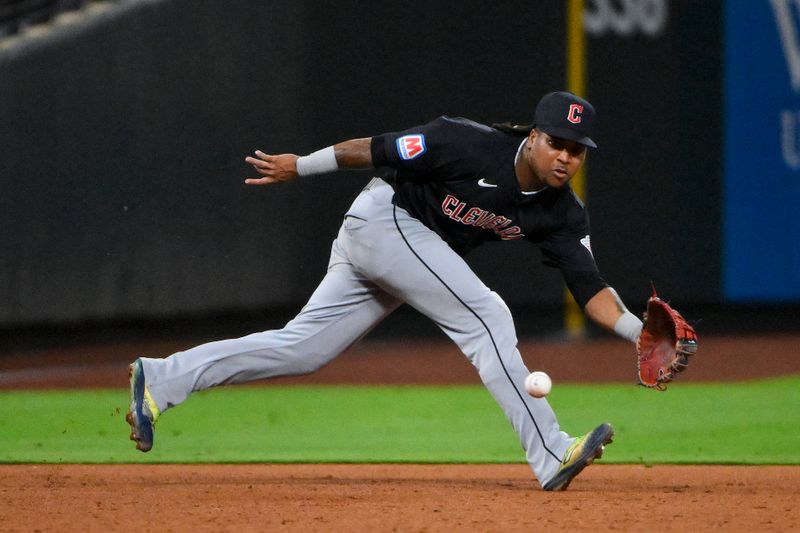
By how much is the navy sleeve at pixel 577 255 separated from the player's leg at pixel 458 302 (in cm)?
31

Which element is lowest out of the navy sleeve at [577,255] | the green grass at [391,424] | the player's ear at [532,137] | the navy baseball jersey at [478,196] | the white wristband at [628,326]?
the green grass at [391,424]

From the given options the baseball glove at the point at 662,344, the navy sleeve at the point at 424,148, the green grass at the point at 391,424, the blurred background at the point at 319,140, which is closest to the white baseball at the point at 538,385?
the baseball glove at the point at 662,344

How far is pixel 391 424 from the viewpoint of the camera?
7.32 metres

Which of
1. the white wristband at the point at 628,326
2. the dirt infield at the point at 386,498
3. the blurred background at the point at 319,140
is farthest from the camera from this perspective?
the blurred background at the point at 319,140

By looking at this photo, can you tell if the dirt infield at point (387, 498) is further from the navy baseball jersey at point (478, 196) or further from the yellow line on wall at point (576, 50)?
the yellow line on wall at point (576, 50)

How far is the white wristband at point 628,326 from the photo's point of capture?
4.93m

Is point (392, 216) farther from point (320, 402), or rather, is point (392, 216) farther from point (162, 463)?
point (320, 402)

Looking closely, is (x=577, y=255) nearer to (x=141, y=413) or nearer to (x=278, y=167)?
(x=278, y=167)

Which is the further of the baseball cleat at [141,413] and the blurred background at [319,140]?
the blurred background at [319,140]

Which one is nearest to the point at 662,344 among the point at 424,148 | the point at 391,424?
the point at 424,148

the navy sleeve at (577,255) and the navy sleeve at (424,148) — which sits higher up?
the navy sleeve at (424,148)

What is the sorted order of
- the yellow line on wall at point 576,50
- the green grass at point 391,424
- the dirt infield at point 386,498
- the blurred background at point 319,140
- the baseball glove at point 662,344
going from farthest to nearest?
the yellow line on wall at point 576,50
the blurred background at point 319,140
the green grass at point 391,424
the baseball glove at point 662,344
the dirt infield at point 386,498

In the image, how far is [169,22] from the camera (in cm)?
1059

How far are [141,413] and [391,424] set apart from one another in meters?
2.64
